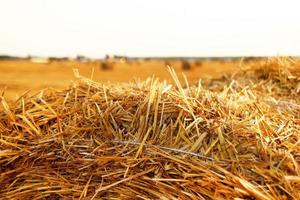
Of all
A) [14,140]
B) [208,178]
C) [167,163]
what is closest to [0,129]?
[14,140]

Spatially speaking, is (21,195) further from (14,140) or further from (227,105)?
(227,105)

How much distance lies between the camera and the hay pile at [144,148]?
2.44 m

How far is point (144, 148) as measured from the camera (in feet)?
8.58

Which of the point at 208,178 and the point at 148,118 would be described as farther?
the point at 148,118

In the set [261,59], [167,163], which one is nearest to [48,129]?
[167,163]

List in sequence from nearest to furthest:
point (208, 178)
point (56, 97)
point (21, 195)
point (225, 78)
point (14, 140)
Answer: point (208, 178)
point (21, 195)
point (14, 140)
point (56, 97)
point (225, 78)

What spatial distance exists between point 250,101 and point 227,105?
377 millimetres

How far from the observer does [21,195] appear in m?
2.65

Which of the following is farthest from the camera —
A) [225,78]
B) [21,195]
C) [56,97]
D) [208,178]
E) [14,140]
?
[225,78]

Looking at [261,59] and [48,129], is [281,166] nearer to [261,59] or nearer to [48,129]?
[48,129]

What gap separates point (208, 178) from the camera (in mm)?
2404

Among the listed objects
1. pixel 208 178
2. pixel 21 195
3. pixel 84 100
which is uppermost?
pixel 84 100

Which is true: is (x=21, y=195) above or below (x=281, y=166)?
below

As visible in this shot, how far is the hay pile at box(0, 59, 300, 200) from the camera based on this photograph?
2.44 metres
